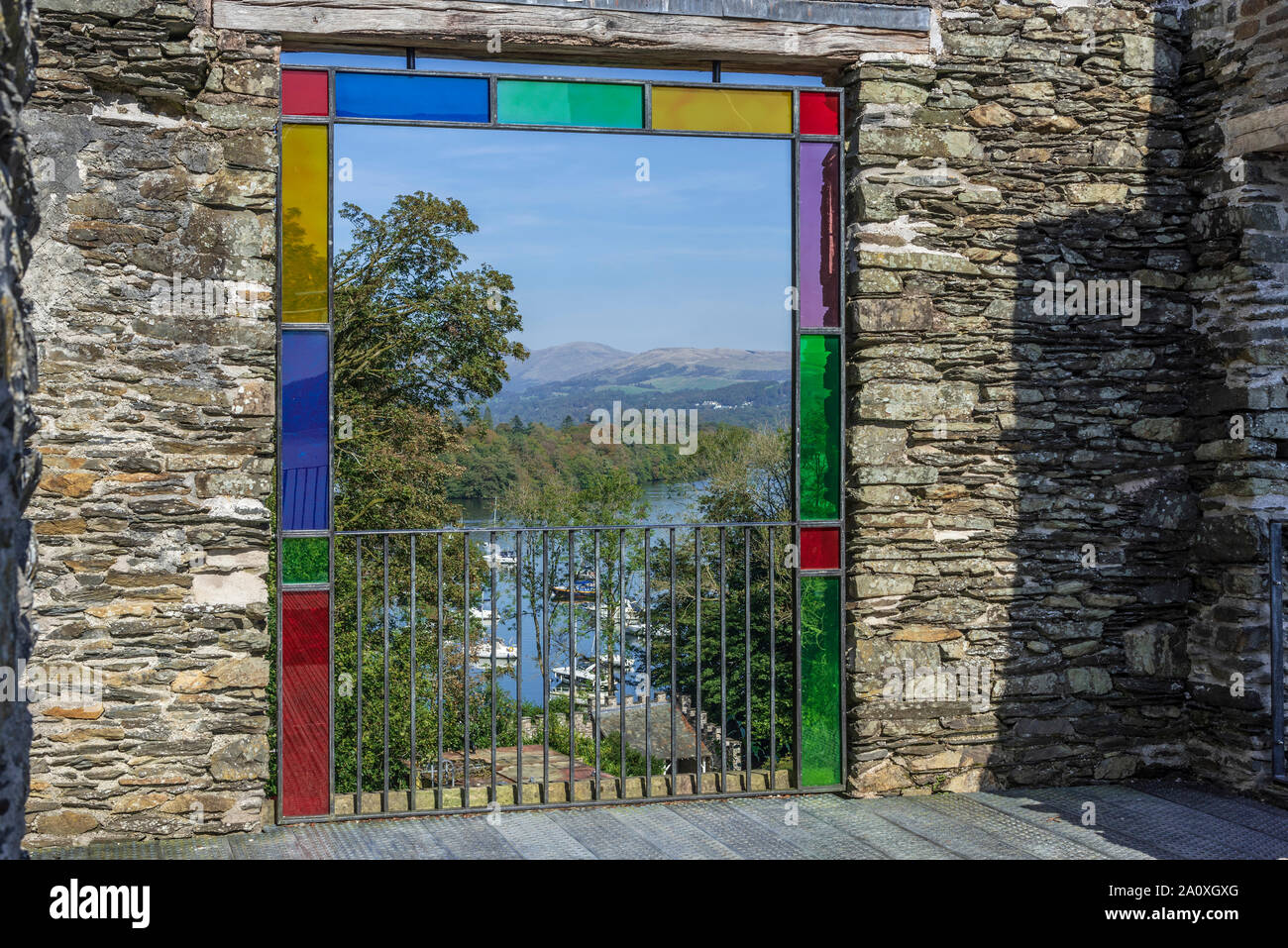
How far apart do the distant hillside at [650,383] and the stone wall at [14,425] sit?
866 inches

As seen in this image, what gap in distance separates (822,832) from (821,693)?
70cm

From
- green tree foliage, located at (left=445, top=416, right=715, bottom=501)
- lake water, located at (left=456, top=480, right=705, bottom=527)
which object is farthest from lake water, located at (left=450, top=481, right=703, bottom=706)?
green tree foliage, located at (left=445, top=416, right=715, bottom=501)

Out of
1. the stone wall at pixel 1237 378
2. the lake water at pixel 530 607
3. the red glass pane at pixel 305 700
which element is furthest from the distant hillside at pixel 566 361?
the red glass pane at pixel 305 700

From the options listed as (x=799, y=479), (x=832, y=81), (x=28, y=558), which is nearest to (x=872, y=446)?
(x=799, y=479)

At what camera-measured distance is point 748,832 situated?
16.0 feet

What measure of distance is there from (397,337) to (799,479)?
14.1 metres

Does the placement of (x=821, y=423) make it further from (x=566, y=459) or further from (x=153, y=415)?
(x=566, y=459)

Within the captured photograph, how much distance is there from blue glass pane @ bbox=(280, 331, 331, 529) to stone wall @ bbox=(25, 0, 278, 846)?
109 mm

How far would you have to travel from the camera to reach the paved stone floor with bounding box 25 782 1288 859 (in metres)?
4.58

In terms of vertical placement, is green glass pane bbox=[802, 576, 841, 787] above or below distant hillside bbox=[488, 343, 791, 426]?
below

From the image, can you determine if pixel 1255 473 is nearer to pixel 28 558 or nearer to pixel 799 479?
pixel 799 479

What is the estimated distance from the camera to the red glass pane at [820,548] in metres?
5.35

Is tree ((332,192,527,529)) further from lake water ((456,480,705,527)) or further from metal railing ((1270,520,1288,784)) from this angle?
metal railing ((1270,520,1288,784))

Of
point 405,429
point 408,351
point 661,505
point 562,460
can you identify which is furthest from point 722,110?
point 661,505
